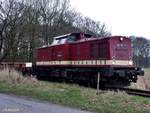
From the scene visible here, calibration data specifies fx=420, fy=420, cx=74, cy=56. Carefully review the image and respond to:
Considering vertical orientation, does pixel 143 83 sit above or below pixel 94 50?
below

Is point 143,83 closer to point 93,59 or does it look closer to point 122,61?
point 122,61

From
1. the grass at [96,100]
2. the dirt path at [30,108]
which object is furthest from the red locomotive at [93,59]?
the dirt path at [30,108]

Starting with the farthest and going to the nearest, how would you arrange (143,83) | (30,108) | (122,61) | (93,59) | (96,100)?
(143,83), (93,59), (122,61), (96,100), (30,108)

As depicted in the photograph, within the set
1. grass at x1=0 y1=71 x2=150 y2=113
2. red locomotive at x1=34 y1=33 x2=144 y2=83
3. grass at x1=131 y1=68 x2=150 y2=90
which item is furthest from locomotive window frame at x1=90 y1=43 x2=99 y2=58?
grass at x1=0 y1=71 x2=150 y2=113

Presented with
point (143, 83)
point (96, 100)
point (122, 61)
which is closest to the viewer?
point (96, 100)

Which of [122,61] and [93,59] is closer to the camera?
[122,61]

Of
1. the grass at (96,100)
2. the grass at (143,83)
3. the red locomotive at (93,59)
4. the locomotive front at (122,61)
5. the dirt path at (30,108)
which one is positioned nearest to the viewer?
the dirt path at (30,108)

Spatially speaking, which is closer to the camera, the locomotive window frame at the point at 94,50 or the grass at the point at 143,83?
the locomotive window frame at the point at 94,50

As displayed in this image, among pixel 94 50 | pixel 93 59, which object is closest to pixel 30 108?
pixel 93 59

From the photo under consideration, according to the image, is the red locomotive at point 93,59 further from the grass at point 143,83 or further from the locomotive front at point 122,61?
the grass at point 143,83

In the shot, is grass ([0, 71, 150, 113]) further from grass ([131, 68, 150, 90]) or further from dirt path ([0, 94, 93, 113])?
grass ([131, 68, 150, 90])

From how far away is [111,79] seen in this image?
26594 millimetres

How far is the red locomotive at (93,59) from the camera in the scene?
2667 cm

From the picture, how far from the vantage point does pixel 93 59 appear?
28281mm
